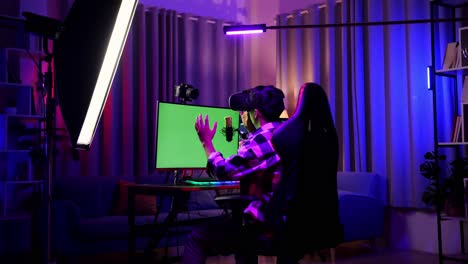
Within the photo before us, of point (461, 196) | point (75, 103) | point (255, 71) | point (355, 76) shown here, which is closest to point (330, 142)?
point (75, 103)

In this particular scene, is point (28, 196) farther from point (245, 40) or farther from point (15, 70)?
point (245, 40)

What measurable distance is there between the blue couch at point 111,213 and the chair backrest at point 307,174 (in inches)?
84.0

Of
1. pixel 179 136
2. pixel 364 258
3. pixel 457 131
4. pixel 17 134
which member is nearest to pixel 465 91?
pixel 457 131

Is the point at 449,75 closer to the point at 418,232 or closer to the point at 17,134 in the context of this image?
the point at 418,232

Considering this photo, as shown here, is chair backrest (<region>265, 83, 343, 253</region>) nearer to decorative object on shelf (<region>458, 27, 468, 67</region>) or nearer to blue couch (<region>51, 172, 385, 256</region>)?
blue couch (<region>51, 172, 385, 256</region>)

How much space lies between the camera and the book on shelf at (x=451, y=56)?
14.2 feet

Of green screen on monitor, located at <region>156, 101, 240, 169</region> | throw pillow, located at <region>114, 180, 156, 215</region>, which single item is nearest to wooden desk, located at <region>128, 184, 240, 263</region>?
green screen on monitor, located at <region>156, 101, 240, 169</region>

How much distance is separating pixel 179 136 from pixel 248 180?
98cm

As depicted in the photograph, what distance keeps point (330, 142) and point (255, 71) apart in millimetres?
4740

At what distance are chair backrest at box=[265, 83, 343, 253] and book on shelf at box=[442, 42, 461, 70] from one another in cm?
273

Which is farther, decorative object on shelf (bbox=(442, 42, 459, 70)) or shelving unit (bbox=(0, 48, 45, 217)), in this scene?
shelving unit (bbox=(0, 48, 45, 217))

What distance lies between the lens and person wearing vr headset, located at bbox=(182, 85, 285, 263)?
2215 millimetres

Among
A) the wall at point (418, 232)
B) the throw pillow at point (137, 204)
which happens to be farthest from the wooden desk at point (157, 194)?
the wall at point (418, 232)

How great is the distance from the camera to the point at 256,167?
89.0 inches
